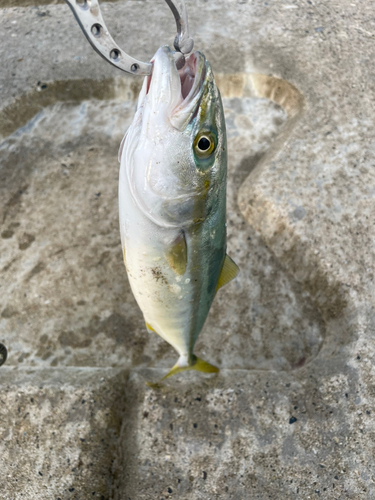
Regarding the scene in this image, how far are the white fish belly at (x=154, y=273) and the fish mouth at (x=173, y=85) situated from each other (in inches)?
12.3

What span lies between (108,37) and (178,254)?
795 mm

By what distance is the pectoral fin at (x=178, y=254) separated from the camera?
142 centimetres

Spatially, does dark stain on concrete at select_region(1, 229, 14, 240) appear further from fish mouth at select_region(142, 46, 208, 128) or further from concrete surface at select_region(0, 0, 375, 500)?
fish mouth at select_region(142, 46, 208, 128)

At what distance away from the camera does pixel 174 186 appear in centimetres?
130

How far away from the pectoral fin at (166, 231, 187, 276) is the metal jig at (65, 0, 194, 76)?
63 centimetres

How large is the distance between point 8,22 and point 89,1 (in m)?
3.86

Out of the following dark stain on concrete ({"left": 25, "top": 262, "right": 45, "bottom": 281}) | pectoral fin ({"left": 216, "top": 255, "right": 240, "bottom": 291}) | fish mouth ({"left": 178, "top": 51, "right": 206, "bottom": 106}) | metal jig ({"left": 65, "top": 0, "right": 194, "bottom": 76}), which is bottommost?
dark stain on concrete ({"left": 25, "top": 262, "right": 45, "bottom": 281})

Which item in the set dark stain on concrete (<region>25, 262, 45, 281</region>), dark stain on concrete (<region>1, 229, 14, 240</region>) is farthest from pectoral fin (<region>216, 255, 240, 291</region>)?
dark stain on concrete (<region>1, 229, 14, 240</region>)

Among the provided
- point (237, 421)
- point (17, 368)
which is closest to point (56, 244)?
point (17, 368)

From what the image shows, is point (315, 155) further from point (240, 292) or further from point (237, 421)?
point (237, 421)

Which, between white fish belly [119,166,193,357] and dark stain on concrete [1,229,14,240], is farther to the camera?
dark stain on concrete [1,229,14,240]

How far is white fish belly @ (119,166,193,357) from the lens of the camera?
140 cm

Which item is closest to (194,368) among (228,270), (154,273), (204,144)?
(228,270)

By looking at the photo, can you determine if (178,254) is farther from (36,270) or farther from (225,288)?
(36,270)
